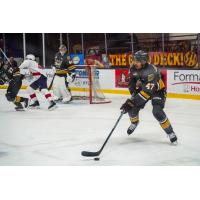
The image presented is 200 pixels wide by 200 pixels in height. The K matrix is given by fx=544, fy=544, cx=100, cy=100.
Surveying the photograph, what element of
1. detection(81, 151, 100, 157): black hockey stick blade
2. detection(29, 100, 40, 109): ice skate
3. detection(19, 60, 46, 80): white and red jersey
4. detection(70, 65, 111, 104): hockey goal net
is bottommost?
detection(81, 151, 100, 157): black hockey stick blade

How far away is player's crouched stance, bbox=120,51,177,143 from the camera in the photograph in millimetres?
4176

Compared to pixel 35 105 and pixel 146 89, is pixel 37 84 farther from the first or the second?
pixel 146 89

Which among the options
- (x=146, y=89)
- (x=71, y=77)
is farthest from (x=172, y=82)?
(x=146, y=89)

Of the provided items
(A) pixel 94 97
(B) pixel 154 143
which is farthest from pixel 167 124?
(A) pixel 94 97

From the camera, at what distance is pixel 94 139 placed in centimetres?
445

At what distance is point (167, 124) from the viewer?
4.32 meters

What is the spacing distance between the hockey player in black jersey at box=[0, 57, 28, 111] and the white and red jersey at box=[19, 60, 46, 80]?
0.33ft

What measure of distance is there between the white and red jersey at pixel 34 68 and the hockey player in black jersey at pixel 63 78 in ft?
1.75

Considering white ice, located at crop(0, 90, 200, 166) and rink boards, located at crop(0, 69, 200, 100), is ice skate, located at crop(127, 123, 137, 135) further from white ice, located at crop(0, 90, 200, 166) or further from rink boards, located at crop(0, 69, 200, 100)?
rink boards, located at crop(0, 69, 200, 100)

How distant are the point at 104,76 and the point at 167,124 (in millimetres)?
2996

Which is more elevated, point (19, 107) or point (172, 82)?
point (172, 82)

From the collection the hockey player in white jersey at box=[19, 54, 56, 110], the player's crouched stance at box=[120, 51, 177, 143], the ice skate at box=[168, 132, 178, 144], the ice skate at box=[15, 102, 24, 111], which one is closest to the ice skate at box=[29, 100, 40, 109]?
the hockey player in white jersey at box=[19, 54, 56, 110]

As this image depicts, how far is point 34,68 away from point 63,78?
3.40ft

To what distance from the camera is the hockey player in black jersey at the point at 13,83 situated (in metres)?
5.78
